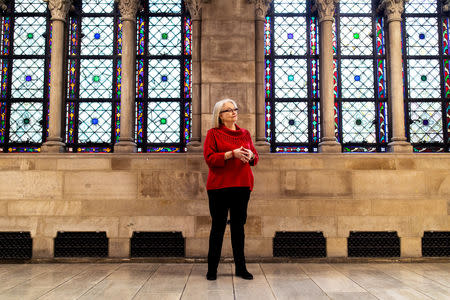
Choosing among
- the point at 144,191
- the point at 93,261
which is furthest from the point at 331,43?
the point at 93,261

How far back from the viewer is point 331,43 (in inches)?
197

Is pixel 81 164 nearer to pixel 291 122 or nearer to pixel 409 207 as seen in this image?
pixel 291 122

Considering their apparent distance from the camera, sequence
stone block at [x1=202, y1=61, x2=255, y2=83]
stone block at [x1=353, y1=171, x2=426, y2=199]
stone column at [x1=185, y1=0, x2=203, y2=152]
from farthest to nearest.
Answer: stone column at [x1=185, y1=0, x2=203, y2=152] → stone block at [x1=202, y1=61, x2=255, y2=83] → stone block at [x1=353, y1=171, x2=426, y2=199]

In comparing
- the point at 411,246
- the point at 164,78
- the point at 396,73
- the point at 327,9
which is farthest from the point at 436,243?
the point at 164,78

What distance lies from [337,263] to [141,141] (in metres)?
3.00

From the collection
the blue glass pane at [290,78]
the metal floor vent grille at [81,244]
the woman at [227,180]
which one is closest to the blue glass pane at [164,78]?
the blue glass pane at [290,78]

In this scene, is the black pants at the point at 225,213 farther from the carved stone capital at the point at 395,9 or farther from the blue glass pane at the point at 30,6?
the blue glass pane at the point at 30,6

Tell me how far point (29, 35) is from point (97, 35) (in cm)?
97

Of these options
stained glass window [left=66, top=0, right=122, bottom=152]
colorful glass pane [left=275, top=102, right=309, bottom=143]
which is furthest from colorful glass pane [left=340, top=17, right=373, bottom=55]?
stained glass window [left=66, top=0, right=122, bottom=152]

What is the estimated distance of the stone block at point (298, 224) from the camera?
4527 mm

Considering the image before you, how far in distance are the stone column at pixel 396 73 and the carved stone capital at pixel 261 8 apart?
1664mm

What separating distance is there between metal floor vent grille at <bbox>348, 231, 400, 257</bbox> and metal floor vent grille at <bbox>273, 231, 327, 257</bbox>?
1.19ft

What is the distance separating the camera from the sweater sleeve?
134 inches

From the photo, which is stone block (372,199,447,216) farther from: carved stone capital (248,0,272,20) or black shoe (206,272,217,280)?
carved stone capital (248,0,272,20)
